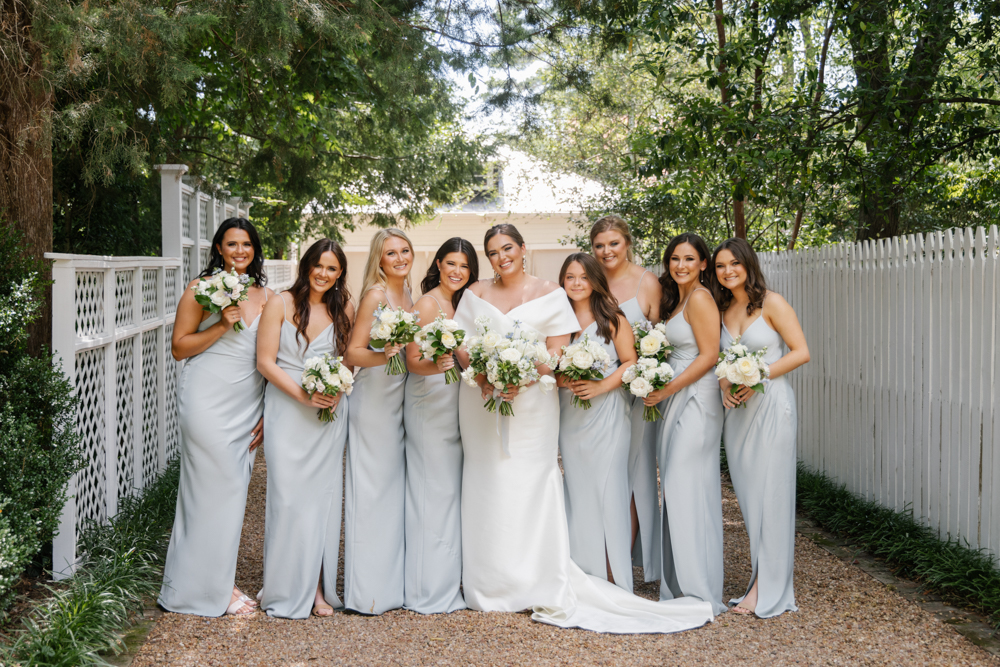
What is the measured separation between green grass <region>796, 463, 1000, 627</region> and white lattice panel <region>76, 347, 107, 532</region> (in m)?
5.36

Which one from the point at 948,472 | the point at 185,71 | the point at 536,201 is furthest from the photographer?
the point at 536,201

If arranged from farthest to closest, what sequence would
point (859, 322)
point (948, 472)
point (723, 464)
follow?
1. point (723, 464)
2. point (859, 322)
3. point (948, 472)

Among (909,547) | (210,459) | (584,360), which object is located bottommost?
(909,547)

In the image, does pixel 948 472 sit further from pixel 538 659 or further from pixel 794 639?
pixel 538 659

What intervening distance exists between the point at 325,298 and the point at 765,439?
2792mm

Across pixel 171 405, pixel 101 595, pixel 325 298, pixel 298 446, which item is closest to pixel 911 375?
pixel 325 298

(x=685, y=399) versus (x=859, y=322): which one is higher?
(x=859, y=322)

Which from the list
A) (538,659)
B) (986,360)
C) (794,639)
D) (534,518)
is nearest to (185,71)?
(534,518)

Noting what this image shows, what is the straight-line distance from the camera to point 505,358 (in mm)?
4367

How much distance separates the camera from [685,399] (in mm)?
5027

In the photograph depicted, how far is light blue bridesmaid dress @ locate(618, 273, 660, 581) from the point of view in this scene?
530 cm

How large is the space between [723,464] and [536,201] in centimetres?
1395

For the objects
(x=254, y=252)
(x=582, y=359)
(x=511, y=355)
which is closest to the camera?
(x=511, y=355)

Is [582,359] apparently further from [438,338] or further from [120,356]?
[120,356]
